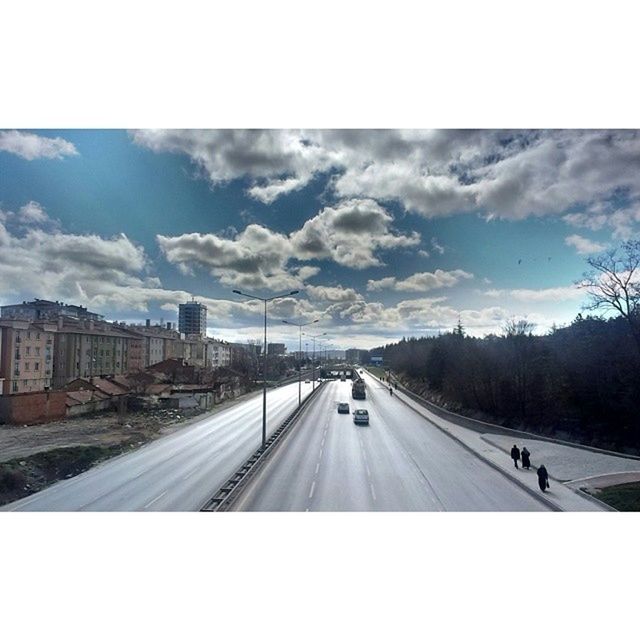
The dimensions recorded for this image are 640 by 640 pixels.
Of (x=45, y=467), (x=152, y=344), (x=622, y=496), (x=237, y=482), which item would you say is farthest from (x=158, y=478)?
(x=622, y=496)

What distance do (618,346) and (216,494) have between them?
7938 mm

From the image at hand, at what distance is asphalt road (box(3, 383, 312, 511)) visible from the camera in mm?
5418

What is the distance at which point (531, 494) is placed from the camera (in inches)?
219

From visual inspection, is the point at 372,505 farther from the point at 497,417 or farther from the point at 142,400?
the point at 497,417

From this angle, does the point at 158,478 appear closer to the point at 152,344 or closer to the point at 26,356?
the point at 152,344

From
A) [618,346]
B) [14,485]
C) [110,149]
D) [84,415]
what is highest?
[110,149]

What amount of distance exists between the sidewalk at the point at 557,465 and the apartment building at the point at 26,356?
8.68 metres

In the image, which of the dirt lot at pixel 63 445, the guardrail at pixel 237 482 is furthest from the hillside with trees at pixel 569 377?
the dirt lot at pixel 63 445

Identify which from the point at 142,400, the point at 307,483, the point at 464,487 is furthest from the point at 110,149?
the point at 464,487

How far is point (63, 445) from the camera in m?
7.09

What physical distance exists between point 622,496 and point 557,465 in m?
1.26

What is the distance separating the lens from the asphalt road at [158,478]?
5418 millimetres

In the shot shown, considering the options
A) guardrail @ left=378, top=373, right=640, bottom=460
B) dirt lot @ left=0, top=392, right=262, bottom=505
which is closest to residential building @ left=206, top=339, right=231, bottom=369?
dirt lot @ left=0, top=392, right=262, bottom=505

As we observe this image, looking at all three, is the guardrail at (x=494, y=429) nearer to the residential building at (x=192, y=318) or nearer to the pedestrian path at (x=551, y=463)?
the pedestrian path at (x=551, y=463)
